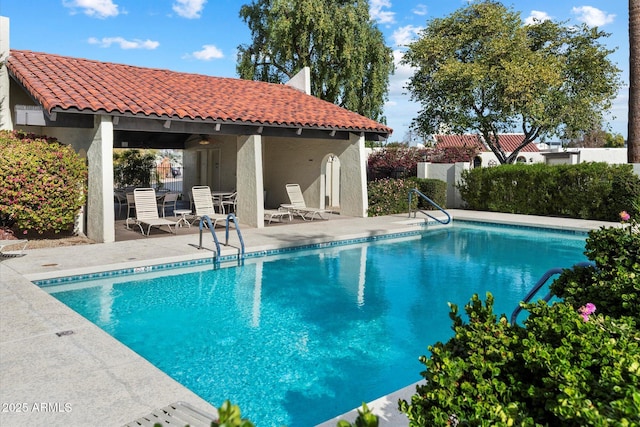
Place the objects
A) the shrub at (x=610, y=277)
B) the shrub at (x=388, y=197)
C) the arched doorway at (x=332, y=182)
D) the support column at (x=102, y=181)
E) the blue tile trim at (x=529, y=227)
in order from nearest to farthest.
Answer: the shrub at (x=610, y=277)
the support column at (x=102, y=181)
the blue tile trim at (x=529, y=227)
the shrub at (x=388, y=197)
the arched doorway at (x=332, y=182)

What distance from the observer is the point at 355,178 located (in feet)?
63.5

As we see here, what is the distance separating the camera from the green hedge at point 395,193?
20.1 m

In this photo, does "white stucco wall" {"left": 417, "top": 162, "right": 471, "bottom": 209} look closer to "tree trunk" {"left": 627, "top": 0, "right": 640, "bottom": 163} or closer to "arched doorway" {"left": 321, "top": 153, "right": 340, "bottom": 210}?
"arched doorway" {"left": 321, "top": 153, "right": 340, "bottom": 210}

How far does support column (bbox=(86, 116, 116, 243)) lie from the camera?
12852 mm

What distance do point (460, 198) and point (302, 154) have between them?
8180 millimetres

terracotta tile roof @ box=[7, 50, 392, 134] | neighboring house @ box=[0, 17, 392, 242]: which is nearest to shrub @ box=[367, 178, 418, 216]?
neighboring house @ box=[0, 17, 392, 242]

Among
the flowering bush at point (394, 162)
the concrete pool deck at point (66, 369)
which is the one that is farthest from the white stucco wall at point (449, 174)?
the concrete pool deck at point (66, 369)

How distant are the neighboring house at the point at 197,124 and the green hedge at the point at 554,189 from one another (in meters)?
5.78

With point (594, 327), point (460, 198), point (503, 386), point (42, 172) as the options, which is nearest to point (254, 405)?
point (503, 386)

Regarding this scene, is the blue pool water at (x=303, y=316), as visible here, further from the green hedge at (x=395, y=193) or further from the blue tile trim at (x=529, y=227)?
the green hedge at (x=395, y=193)

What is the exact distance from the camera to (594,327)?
2863mm

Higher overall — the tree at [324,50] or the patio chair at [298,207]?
the tree at [324,50]

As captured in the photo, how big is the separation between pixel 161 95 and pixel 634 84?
17.1 metres

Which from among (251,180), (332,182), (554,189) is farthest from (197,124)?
(554,189)
